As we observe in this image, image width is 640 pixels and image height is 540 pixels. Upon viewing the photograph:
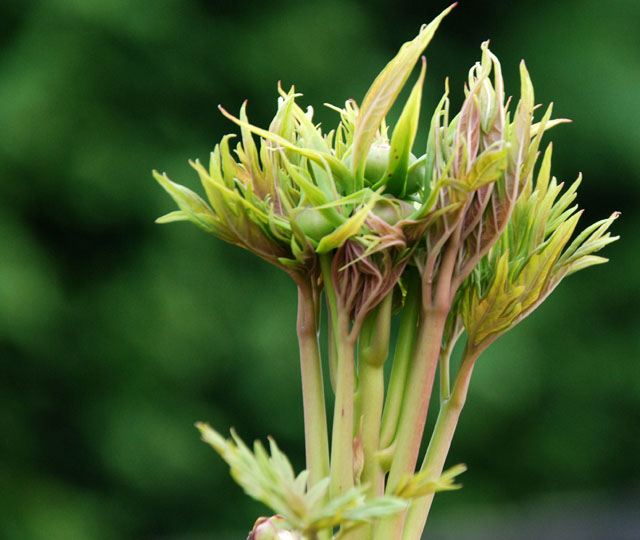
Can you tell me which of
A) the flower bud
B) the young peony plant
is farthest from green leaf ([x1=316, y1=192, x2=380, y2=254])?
the flower bud

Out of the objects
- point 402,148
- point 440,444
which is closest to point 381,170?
point 402,148

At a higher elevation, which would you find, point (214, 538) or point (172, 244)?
point (172, 244)

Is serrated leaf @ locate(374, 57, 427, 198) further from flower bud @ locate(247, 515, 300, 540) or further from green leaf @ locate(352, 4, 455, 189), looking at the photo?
flower bud @ locate(247, 515, 300, 540)

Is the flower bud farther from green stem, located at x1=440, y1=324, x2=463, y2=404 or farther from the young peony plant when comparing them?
green stem, located at x1=440, y1=324, x2=463, y2=404

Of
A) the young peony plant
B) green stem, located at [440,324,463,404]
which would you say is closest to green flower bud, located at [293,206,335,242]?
the young peony plant

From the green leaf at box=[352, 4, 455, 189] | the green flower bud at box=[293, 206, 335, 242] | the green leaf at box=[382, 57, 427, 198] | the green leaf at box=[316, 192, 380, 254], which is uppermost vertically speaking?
the green leaf at box=[352, 4, 455, 189]

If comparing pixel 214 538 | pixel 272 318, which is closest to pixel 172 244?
pixel 272 318

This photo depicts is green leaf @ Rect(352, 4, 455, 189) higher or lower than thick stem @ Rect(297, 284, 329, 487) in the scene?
higher

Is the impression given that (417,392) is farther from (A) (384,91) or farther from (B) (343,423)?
(A) (384,91)

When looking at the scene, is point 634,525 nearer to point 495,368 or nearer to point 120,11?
point 495,368
